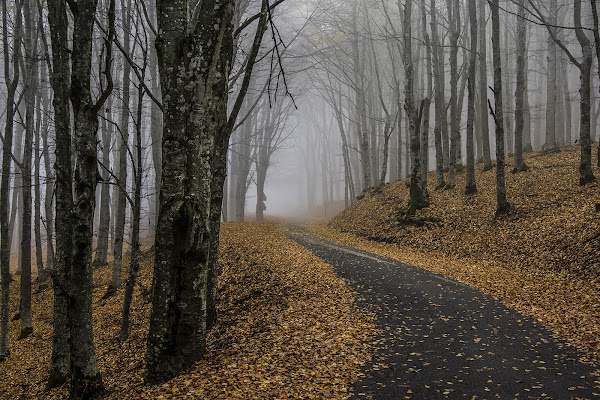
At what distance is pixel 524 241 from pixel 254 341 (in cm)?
839

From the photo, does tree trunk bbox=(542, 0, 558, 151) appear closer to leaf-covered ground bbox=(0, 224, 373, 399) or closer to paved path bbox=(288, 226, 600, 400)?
paved path bbox=(288, 226, 600, 400)

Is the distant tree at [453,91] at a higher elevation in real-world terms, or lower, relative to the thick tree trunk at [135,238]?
higher

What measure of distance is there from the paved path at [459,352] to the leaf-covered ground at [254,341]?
403 millimetres

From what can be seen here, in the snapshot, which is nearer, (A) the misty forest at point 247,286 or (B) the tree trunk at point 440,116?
(A) the misty forest at point 247,286

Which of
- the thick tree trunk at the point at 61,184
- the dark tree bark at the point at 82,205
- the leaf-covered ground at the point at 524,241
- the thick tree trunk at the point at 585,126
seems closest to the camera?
the dark tree bark at the point at 82,205

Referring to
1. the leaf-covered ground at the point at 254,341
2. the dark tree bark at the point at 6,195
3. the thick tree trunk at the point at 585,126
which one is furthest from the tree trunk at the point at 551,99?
the dark tree bark at the point at 6,195

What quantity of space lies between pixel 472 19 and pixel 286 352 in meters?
14.8

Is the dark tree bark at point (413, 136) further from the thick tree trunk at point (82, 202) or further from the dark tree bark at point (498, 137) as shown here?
the thick tree trunk at point (82, 202)

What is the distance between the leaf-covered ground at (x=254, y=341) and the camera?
15.4 ft

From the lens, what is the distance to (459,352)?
17.6ft

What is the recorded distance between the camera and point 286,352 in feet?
18.6

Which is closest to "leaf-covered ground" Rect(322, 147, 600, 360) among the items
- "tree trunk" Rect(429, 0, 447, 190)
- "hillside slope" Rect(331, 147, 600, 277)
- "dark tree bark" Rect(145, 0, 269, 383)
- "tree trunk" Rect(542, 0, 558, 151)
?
"hillside slope" Rect(331, 147, 600, 277)

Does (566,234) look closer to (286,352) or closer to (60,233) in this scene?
(286,352)

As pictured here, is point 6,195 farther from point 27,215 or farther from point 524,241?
point 524,241
